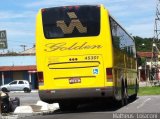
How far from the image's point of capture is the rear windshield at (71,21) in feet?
65.8

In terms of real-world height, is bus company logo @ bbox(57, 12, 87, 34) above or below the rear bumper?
above

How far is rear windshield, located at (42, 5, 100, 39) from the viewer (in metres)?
20.0

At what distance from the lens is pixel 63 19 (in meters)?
20.2

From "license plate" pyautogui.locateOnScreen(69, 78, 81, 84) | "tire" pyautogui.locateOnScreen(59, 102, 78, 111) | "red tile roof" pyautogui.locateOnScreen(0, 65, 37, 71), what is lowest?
"tire" pyautogui.locateOnScreen(59, 102, 78, 111)

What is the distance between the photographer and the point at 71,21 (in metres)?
20.2

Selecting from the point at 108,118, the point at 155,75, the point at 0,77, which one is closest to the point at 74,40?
the point at 108,118

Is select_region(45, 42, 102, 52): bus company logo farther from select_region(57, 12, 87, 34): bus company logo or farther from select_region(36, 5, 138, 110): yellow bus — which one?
select_region(57, 12, 87, 34): bus company logo

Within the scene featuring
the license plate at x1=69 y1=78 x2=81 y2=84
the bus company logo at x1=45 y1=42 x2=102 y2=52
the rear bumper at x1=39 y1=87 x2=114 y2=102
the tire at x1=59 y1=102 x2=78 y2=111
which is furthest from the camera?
the tire at x1=59 y1=102 x2=78 y2=111

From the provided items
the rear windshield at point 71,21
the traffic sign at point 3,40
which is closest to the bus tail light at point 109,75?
the rear windshield at point 71,21

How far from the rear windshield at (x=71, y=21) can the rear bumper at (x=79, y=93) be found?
213 cm

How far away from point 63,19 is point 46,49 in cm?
133

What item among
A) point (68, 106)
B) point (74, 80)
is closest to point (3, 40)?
point (74, 80)

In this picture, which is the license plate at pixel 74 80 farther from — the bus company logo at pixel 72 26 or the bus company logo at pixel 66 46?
the bus company logo at pixel 72 26

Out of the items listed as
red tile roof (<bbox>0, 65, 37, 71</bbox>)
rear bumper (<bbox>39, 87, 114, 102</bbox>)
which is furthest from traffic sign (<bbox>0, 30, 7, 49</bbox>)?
red tile roof (<bbox>0, 65, 37, 71</bbox>)
